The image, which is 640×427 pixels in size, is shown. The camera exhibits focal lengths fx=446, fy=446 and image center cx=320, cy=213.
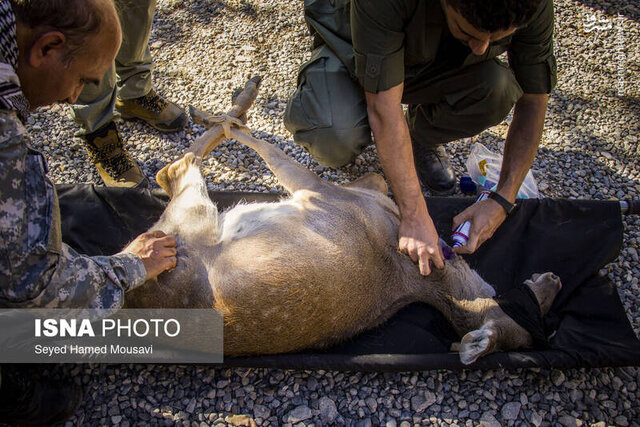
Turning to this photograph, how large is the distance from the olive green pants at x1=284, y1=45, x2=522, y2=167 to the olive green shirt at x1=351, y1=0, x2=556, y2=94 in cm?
17

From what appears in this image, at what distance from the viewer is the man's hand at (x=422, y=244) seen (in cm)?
258

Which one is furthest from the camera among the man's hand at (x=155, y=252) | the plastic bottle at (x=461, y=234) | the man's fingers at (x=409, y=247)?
the plastic bottle at (x=461, y=234)

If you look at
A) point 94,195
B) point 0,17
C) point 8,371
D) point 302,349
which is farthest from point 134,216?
point 0,17

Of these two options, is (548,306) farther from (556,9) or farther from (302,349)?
(556,9)

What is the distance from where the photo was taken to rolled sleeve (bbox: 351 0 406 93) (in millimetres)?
2412

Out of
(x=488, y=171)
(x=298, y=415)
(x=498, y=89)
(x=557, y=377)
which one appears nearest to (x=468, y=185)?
(x=488, y=171)

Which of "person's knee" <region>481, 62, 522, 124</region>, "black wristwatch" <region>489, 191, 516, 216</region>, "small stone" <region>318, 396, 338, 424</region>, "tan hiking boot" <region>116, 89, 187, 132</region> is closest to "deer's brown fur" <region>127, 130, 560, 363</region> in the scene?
"small stone" <region>318, 396, 338, 424</region>

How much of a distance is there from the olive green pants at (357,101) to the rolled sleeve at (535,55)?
0.19m

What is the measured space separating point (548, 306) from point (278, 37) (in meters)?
3.68

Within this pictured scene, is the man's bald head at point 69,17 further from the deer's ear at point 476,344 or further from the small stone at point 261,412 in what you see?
the deer's ear at point 476,344

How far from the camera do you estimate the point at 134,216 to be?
10.8 feet

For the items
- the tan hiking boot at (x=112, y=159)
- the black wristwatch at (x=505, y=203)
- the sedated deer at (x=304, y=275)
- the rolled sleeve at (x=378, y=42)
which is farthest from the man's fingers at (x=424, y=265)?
the tan hiking boot at (x=112, y=159)

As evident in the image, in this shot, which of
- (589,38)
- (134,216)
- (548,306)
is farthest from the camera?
(589,38)

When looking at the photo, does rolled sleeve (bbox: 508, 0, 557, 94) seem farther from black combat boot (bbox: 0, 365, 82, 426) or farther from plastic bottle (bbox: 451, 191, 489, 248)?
black combat boot (bbox: 0, 365, 82, 426)
